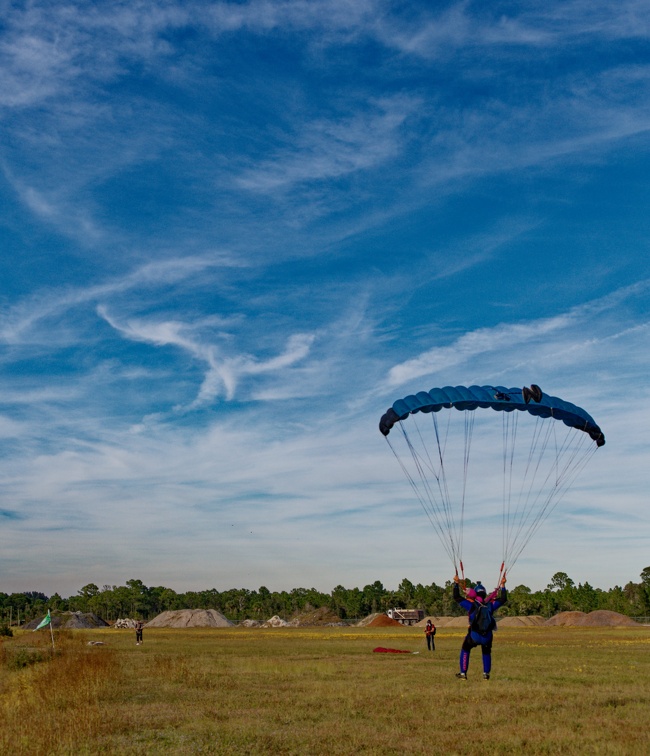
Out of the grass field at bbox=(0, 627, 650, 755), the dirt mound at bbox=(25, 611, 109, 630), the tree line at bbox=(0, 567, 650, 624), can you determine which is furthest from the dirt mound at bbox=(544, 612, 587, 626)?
the grass field at bbox=(0, 627, 650, 755)

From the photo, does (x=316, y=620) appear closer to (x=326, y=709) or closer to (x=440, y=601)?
(x=440, y=601)

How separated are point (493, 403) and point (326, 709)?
31.3 feet

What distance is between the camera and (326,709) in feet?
63.5

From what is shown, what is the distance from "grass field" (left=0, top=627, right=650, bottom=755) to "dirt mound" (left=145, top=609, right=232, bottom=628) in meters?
97.4

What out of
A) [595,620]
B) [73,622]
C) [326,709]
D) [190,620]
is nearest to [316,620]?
[190,620]

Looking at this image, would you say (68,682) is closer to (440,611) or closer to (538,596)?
(538,596)

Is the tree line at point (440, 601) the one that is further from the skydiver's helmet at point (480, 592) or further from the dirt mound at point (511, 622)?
the skydiver's helmet at point (480, 592)

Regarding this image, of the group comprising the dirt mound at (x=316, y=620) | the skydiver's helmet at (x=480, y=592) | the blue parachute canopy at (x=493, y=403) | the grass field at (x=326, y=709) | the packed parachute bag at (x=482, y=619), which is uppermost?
the blue parachute canopy at (x=493, y=403)

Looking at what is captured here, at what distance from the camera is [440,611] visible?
169875mm

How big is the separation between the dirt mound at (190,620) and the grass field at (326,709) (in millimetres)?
97446

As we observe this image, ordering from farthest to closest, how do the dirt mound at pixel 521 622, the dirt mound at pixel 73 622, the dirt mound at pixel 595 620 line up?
the dirt mound at pixel 73 622 < the dirt mound at pixel 595 620 < the dirt mound at pixel 521 622

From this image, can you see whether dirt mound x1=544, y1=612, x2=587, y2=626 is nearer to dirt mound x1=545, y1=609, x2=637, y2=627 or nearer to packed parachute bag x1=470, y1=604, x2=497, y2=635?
dirt mound x1=545, y1=609, x2=637, y2=627

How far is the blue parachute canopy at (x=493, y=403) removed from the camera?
68.8ft

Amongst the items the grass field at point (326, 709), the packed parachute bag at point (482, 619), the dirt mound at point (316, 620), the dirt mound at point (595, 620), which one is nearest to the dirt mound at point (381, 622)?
the dirt mound at point (316, 620)
